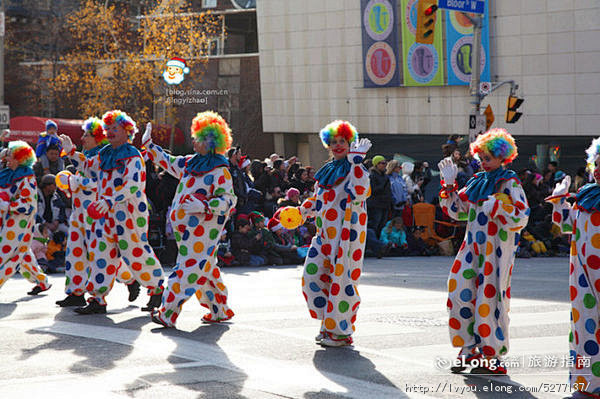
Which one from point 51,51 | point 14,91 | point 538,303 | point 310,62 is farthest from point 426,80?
point 538,303

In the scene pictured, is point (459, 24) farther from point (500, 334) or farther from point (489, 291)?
point (500, 334)

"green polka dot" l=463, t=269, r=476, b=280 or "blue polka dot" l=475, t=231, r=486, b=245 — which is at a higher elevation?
"blue polka dot" l=475, t=231, r=486, b=245

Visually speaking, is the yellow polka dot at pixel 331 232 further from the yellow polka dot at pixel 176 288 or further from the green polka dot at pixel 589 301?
the green polka dot at pixel 589 301

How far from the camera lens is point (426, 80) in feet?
132

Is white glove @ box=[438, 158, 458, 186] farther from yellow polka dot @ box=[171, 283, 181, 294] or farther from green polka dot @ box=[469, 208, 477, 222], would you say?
yellow polka dot @ box=[171, 283, 181, 294]

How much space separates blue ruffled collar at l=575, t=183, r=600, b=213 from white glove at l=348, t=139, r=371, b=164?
2.44 meters

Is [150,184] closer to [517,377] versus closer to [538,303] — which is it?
[538,303]

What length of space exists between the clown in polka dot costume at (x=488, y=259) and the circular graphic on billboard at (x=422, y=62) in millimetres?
32318

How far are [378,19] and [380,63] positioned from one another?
189 cm

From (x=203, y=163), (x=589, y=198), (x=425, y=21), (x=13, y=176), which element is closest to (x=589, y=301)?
(x=589, y=198)

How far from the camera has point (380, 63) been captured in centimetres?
4181

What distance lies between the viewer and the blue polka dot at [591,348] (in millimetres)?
6750

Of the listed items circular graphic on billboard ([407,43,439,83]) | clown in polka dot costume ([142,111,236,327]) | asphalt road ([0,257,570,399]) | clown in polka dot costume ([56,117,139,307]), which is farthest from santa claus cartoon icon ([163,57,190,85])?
clown in polka dot costume ([142,111,236,327])

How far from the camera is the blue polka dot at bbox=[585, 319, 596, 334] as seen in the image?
681 centimetres
